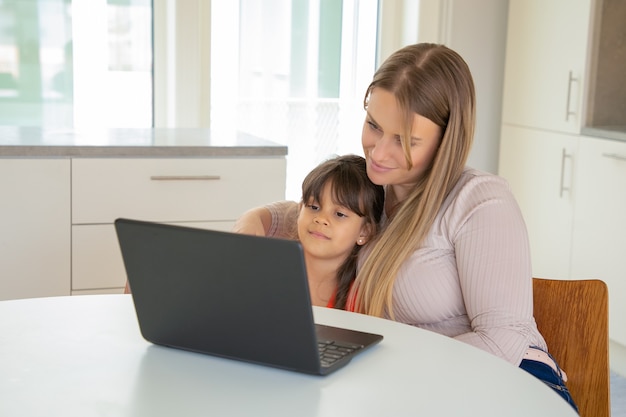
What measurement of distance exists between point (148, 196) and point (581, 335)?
146 cm

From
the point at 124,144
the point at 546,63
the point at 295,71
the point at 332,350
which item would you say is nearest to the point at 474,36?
the point at 546,63

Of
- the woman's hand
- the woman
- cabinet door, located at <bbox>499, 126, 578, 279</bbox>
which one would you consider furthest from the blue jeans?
cabinet door, located at <bbox>499, 126, 578, 279</bbox>

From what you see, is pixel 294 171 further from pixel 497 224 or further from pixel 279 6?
pixel 497 224

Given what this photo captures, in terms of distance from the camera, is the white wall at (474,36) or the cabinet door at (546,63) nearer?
the cabinet door at (546,63)

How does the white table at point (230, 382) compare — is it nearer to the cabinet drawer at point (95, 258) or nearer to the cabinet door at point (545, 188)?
the cabinet drawer at point (95, 258)

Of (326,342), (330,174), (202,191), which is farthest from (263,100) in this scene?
(326,342)

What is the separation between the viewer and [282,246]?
40.5 inches

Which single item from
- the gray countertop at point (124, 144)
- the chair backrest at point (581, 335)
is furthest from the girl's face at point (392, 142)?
the gray countertop at point (124, 144)

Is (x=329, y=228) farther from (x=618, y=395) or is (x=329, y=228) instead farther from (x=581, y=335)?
(x=618, y=395)

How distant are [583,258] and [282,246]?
2.54 meters

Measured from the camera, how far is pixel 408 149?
1.61 m

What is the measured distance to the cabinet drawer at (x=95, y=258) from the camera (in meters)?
2.57

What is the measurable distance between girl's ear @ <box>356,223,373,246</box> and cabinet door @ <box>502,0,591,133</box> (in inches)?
73.7

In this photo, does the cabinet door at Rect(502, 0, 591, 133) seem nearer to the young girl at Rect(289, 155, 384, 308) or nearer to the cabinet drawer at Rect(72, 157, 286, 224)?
the cabinet drawer at Rect(72, 157, 286, 224)
